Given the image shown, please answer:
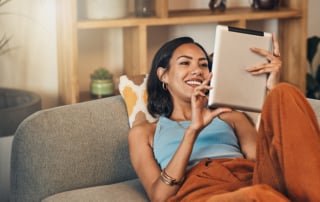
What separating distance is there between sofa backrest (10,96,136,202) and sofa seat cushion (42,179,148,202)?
1.9 inches

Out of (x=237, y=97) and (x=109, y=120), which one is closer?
(x=237, y=97)

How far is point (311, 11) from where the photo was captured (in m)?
3.45

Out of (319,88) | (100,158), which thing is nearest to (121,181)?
(100,158)

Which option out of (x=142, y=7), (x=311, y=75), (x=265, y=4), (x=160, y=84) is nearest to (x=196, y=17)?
(x=142, y=7)

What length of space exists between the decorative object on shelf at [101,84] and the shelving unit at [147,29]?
75 mm

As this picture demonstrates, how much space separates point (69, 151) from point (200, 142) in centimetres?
42

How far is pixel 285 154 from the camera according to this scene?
166cm

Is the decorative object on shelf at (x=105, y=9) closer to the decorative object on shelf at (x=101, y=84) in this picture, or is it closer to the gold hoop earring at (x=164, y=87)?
the decorative object on shelf at (x=101, y=84)

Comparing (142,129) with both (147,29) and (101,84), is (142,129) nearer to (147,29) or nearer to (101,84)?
(101,84)

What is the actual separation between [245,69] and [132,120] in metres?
0.48

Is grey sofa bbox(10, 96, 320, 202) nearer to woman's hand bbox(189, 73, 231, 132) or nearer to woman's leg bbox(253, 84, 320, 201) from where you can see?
woman's hand bbox(189, 73, 231, 132)

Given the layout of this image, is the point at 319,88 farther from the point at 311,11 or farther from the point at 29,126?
the point at 29,126

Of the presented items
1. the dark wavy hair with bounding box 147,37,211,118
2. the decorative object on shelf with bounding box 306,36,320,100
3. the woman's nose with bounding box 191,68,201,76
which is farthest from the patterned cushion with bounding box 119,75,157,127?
the decorative object on shelf with bounding box 306,36,320,100

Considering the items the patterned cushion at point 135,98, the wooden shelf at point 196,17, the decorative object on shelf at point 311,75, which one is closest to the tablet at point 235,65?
the patterned cushion at point 135,98
